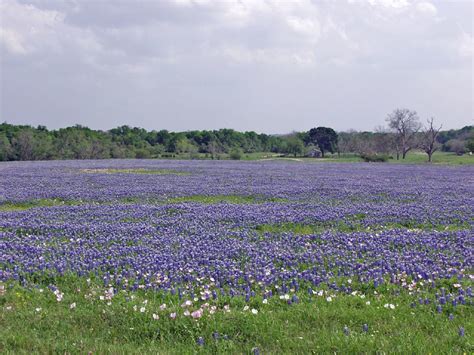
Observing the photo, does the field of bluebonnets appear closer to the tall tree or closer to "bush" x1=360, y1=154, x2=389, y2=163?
"bush" x1=360, y1=154, x2=389, y2=163

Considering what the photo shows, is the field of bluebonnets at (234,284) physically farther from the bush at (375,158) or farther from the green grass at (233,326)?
the bush at (375,158)

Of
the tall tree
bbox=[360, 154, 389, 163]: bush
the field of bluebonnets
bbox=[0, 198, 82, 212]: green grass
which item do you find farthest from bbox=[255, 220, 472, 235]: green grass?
the tall tree

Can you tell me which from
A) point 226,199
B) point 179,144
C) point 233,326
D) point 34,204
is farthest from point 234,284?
point 179,144

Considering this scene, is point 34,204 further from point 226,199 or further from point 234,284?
point 234,284

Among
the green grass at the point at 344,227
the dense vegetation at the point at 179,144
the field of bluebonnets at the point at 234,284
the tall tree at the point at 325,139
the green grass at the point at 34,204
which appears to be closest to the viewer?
the field of bluebonnets at the point at 234,284

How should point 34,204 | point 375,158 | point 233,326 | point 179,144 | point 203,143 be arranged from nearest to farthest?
point 233,326 → point 34,204 → point 375,158 → point 179,144 → point 203,143

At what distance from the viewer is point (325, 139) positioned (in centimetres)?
10056

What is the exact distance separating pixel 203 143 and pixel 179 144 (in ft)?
38.8

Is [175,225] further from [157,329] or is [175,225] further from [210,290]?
[157,329]

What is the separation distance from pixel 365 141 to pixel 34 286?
100 m

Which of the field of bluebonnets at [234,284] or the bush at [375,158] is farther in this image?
the bush at [375,158]

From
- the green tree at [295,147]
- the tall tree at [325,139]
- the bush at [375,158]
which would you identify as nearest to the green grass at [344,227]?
the bush at [375,158]

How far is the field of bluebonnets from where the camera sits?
4.70 m

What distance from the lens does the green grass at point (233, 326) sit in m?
4.50
